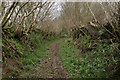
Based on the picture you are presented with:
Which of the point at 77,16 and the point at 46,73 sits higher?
the point at 77,16

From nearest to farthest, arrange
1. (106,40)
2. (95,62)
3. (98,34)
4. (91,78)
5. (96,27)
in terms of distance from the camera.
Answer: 1. (91,78)
2. (95,62)
3. (106,40)
4. (98,34)
5. (96,27)

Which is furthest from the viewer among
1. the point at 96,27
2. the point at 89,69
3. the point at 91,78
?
the point at 96,27

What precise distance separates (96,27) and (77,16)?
4825 mm

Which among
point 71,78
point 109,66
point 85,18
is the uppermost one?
point 85,18

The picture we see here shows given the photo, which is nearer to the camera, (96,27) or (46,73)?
(46,73)

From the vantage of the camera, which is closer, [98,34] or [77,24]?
[98,34]

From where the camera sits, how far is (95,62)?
672 cm

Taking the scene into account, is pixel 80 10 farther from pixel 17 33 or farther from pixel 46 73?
pixel 46 73

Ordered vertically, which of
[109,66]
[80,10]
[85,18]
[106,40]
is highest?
[80,10]

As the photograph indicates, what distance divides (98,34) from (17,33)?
7.08 metres

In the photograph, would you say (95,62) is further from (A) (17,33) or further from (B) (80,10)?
(B) (80,10)

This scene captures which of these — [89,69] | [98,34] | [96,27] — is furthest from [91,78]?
[96,27]

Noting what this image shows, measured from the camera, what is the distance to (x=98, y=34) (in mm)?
9180

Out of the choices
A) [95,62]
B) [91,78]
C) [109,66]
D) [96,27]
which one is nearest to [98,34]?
[96,27]
